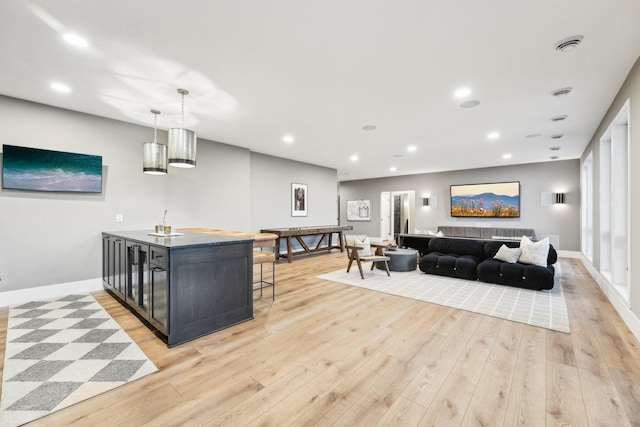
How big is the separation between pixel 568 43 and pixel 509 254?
3.23 metres

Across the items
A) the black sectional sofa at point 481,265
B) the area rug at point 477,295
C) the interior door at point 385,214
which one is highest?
the interior door at point 385,214

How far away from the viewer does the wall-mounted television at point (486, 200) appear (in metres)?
8.57

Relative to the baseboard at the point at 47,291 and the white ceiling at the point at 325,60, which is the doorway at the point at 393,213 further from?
the baseboard at the point at 47,291

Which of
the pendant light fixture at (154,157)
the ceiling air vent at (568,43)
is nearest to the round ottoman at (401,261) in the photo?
the ceiling air vent at (568,43)

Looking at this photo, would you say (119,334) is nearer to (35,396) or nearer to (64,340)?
(64,340)

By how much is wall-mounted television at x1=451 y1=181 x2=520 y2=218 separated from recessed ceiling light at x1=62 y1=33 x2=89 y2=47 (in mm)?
9739

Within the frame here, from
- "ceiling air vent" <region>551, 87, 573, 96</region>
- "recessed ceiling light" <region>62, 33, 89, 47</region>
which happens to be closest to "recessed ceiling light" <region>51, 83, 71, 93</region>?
"recessed ceiling light" <region>62, 33, 89, 47</region>

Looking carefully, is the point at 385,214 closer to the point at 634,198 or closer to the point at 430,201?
the point at 430,201

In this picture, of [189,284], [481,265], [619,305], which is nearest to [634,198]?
[619,305]

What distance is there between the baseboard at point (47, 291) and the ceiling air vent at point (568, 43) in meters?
6.37

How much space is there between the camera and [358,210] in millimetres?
12133

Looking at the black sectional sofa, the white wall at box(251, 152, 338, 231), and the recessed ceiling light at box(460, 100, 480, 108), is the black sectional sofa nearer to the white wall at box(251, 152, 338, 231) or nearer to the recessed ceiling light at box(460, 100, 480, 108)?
the recessed ceiling light at box(460, 100, 480, 108)

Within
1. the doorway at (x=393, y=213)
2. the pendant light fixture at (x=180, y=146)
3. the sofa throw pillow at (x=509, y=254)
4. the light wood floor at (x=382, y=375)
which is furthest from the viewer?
the doorway at (x=393, y=213)

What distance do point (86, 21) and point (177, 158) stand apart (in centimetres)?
137
